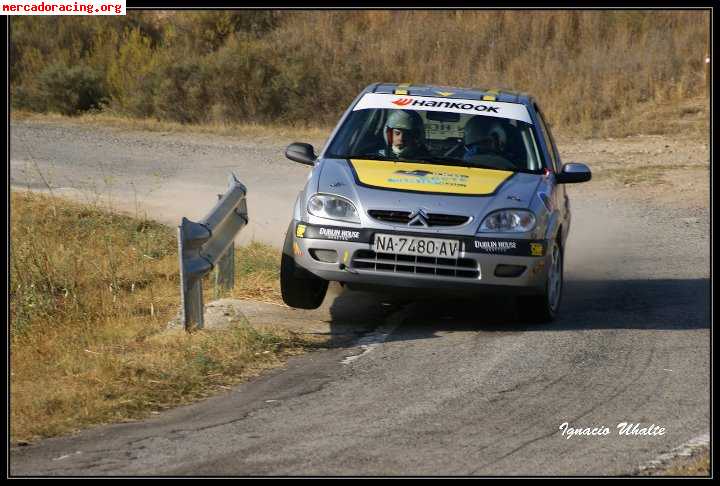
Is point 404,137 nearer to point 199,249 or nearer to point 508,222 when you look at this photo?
point 508,222

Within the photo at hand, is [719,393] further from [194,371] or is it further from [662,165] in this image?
[662,165]

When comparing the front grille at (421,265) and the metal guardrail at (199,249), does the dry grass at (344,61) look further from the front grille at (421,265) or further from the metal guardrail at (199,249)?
the front grille at (421,265)

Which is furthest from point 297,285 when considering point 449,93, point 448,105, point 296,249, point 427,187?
point 449,93

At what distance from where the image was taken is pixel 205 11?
31.2m

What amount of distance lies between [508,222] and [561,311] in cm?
146

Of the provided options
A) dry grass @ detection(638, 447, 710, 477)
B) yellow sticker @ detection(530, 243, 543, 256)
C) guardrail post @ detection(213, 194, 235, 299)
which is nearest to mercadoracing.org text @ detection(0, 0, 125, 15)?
guardrail post @ detection(213, 194, 235, 299)

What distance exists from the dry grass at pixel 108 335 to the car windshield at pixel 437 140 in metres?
1.43

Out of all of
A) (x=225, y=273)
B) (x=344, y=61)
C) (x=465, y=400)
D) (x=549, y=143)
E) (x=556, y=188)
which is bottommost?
(x=344, y=61)

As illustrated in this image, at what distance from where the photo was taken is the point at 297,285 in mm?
8953

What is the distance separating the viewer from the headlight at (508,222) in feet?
27.7

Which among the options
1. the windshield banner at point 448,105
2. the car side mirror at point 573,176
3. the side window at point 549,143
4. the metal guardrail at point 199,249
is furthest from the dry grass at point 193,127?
the metal guardrail at point 199,249

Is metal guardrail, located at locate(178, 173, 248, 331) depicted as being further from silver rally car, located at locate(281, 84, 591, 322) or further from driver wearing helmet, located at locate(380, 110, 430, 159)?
driver wearing helmet, located at locate(380, 110, 430, 159)

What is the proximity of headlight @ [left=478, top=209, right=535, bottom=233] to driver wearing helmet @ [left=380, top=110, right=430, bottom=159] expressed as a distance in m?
1.19

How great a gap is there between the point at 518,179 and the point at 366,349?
1.88 m
